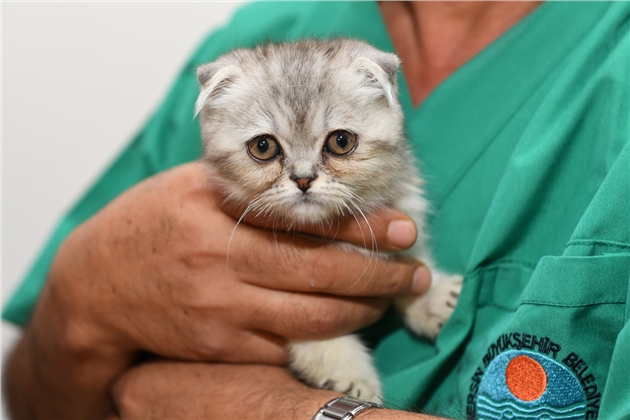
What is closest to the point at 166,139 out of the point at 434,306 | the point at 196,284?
the point at 196,284

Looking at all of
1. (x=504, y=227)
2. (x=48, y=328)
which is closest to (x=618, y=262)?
(x=504, y=227)

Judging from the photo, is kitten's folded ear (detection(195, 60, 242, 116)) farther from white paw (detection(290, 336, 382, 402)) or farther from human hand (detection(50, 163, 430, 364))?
white paw (detection(290, 336, 382, 402))

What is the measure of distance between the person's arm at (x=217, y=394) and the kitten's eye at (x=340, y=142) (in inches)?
14.6

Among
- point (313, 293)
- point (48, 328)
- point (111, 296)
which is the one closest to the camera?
point (313, 293)

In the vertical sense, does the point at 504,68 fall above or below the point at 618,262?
above

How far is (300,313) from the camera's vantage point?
1.04 m

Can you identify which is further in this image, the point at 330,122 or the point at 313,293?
the point at 313,293

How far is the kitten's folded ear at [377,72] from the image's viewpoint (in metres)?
0.96

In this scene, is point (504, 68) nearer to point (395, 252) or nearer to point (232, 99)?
point (395, 252)

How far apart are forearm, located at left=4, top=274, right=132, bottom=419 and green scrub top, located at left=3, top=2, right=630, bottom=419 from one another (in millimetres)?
564

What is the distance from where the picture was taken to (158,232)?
1.12 metres

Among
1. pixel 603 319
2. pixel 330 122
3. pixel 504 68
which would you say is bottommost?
pixel 603 319

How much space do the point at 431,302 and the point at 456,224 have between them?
15 centimetres

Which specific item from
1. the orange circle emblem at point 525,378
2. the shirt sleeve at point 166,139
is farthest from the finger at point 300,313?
the shirt sleeve at point 166,139
